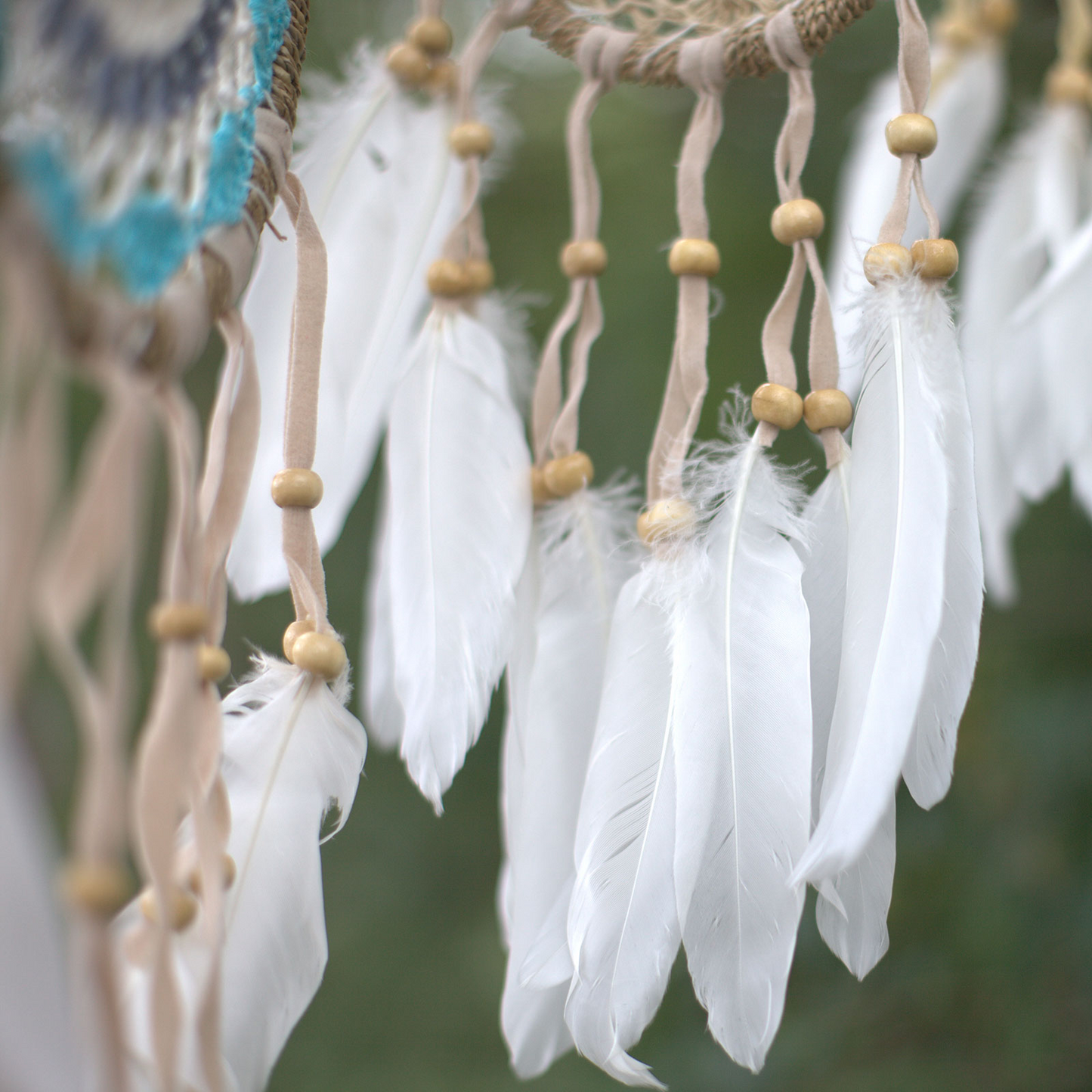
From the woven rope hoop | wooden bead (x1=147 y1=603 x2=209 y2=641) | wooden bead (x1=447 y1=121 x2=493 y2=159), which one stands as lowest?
wooden bead (x1=147 y1=603 x2=209 y2=641)

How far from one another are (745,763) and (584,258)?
0.82 ft

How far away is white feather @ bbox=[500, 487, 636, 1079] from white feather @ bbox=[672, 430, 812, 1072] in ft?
0.20

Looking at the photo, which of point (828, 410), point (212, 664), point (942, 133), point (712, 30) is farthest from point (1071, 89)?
point (212, 664)

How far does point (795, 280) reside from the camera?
43 cm

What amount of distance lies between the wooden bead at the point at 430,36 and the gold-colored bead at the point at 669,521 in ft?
0.89

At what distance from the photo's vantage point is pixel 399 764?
115 centimetres

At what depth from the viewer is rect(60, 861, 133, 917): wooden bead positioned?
22 centimetres

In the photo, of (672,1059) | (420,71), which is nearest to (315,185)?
(420,71)

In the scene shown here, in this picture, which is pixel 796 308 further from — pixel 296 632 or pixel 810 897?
pixel 810 897

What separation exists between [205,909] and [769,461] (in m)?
0.26

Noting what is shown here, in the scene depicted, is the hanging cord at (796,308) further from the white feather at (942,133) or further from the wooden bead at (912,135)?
the white feather at (942,133)

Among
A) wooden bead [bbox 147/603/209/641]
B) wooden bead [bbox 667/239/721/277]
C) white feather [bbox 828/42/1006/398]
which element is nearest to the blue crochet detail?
wooden bead [bbox 147/603/209/641]

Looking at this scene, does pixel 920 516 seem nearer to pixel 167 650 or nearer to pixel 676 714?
pixel 676 714

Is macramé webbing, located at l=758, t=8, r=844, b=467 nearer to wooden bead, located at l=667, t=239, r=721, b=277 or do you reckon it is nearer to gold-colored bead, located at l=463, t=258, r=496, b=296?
wooden bead, located at l=667, t=239, r=721, b=277
